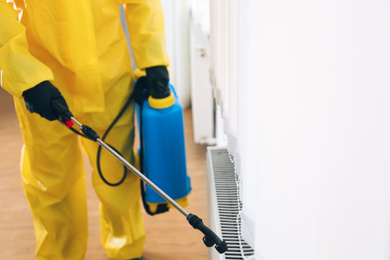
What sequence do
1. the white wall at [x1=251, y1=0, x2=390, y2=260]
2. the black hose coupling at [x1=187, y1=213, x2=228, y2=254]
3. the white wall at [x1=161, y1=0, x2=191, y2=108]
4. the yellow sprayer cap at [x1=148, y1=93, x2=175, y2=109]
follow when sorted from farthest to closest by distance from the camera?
the white wall at [x1=161, y1=0, x2=191, y2=108]
the yellow sprayer cap at [x1=148, y1=93, x2=175, y2=109]
the black hose coupling at [x1=187, y1=213, x2=228, y2=254]
the white wall at [x1=251, y1=0, x2=390, y2=260]

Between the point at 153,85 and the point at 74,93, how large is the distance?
273 millimetres

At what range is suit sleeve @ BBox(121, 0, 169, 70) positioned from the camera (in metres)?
1.47

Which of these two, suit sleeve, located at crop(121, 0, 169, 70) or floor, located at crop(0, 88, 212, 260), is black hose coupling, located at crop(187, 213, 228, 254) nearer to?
suit sleeve, located at crop(121, 0, 169, 70)

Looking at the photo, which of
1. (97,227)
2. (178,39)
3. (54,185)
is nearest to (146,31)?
(54,185)

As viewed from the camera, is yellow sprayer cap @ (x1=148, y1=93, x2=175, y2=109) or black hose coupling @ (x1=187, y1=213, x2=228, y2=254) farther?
yellow sprayer cap @ (x1=148, y1=93, x2=175, y2=109)

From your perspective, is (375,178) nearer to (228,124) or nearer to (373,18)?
(373,18)

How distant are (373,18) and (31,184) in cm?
145

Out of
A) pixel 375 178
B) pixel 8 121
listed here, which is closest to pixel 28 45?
pixel 375 178

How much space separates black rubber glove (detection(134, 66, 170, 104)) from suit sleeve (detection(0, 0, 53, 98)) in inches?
14.1

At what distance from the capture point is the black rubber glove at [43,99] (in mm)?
1259

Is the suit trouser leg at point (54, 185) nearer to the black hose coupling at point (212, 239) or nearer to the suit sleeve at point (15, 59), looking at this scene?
the suit sleeve at point (15, 59)

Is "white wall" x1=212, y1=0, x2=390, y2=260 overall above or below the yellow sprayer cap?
above

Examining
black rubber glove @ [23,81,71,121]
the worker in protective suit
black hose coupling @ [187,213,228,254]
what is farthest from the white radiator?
black rubber glove @ [23,81,71,121]

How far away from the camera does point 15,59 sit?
49.2 inches
